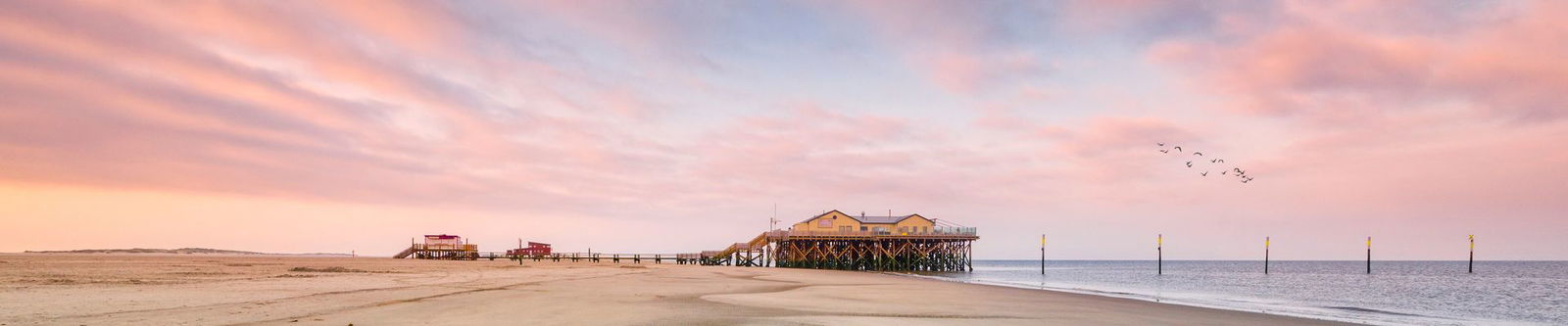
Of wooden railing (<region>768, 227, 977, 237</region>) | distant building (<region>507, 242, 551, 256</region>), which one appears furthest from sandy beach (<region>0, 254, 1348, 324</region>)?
distant building (<region>507, 242, 551, 256</region>)

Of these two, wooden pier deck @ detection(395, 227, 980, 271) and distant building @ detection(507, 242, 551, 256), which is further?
distant building @ detection(507, 242, 551, 256)

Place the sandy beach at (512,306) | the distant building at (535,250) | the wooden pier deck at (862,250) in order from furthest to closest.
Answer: the distant building at (535,250) → the wooden pier deck at (862,250) → the sandy beach at (512,306)

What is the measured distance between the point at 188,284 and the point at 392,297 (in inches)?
402

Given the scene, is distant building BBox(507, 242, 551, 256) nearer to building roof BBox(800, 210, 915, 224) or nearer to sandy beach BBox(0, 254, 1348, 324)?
building roof BBox(800, 210, 915, 224)

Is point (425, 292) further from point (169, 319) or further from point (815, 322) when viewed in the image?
point (815, 322)

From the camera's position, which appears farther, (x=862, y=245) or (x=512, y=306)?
(x=862, y=245)

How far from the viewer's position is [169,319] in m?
14.8

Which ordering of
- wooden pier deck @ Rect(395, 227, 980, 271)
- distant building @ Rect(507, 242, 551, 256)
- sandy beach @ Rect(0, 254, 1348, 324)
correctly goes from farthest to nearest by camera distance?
distant building @ Rect(507, 242, 551, 256) → wooden pier deck @ Rect(395, 227, 980, 271) → sandy beach @ Rect(0, 254, 1348, 324)

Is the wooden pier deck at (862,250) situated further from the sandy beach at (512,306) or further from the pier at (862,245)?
the sandy beach at (512,306)

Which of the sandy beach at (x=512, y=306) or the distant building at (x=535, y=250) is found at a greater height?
the sandy beach at (x=512, y=306)

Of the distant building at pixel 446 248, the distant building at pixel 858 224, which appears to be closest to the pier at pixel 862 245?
the distant building at pixel 858 224

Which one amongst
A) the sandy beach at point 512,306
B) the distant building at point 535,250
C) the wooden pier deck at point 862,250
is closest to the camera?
the sandy beach at point 512,306

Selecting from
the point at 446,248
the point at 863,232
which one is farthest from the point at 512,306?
the point at 446,248

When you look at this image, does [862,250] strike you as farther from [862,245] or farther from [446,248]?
[446,248]
